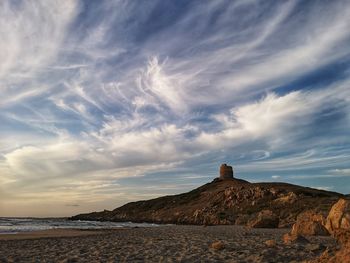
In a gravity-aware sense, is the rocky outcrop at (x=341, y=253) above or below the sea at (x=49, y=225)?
below

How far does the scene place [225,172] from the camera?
15200 centimetres

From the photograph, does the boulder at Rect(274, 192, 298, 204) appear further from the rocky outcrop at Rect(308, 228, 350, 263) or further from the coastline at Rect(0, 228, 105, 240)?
the rocky outcrop at Rect(308, 228, 350, 263)

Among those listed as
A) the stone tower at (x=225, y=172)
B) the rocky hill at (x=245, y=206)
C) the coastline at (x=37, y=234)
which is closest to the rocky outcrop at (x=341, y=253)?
the coastline at (x=37, y=234)

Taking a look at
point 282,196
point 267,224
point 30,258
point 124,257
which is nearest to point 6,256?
point 30,258

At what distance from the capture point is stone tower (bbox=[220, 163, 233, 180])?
15150 cm

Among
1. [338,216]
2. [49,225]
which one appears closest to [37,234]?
[338,216]

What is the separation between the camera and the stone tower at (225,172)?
497ft

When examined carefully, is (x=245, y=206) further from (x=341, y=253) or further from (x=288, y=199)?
→ (x=341, y=253)

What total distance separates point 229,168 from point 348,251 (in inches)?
5705

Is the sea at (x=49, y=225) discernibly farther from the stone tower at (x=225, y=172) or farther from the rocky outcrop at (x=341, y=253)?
the stone tower at (x=225, y=172)

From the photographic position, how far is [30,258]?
15.8m

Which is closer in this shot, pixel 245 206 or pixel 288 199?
pixel 288 199

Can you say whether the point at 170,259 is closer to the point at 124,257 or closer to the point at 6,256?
the point at 124,257

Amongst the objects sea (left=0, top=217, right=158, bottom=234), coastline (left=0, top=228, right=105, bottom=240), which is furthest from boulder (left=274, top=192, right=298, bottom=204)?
coastline (left=0, top=228, right=105, bottom=240)
